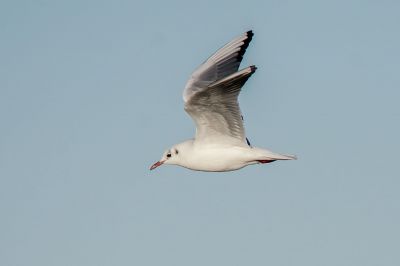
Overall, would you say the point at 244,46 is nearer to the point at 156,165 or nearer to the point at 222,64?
the point at 222,64

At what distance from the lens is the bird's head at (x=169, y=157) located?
1638 cm

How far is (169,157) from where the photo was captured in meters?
16.7

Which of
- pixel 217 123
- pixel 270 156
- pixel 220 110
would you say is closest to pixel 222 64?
pixel 217 123

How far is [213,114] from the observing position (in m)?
15.1

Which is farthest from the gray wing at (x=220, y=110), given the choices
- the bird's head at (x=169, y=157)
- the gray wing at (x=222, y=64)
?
the gray wing at (x=222, y=64)

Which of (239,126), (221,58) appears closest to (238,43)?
(221,58)

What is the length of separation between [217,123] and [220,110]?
0.55 metres

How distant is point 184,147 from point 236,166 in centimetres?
110

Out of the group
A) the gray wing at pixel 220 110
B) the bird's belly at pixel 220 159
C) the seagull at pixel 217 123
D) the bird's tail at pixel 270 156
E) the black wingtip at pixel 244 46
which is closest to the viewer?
the gray wing at pixel 220 110

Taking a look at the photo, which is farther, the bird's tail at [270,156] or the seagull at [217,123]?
the bird's tail at [270,156]

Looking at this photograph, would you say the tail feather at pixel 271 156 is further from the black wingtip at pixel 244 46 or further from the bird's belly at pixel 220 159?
the black wingtip at pixel 244 46

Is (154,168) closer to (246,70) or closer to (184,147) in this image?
(184,147)

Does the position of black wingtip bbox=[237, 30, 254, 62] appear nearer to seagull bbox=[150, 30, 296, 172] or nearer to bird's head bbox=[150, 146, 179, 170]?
seagull bbox=[150, 30, 296, 172]

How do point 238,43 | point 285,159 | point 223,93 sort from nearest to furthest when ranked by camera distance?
1. point 223,93
2. point 285,159
3. point 238,43
